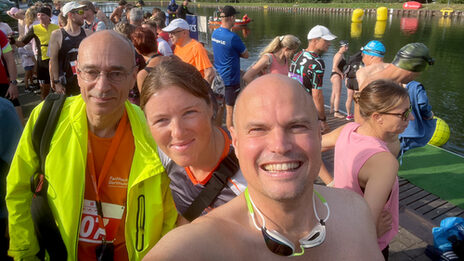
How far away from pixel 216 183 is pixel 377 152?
3.59 ft

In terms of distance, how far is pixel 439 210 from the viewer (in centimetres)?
446

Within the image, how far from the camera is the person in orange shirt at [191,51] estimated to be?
479 cm

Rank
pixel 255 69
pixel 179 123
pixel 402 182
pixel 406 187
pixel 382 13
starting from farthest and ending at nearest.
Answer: pixel 382 13 → pixel 255 69 → pixel 402 182 → pixel 406 187 → pixel 179 123

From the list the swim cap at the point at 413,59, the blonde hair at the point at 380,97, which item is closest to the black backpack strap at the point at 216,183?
the blonde hair at the point at 380,97

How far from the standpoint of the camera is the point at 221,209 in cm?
135

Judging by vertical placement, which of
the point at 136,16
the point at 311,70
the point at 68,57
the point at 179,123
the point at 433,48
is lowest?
the point at 433,48

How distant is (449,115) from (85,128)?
44.6 ft

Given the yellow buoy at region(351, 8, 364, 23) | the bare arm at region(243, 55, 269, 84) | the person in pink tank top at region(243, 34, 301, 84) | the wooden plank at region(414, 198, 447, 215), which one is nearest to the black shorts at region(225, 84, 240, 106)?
the person in pink tank top at region(243, 34, 301, 84)

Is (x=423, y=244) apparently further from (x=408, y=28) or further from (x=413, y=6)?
(x=413, y=6)

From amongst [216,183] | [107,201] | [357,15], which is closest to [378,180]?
[216,183]

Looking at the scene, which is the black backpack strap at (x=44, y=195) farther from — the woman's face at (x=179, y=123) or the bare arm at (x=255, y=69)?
the bare arm at (x=255, y=69)

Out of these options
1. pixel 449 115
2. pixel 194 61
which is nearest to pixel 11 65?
pixel 194 61

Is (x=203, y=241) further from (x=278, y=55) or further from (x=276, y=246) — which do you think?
(x=278, y=55)

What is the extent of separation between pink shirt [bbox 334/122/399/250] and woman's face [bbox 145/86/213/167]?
1068mm
